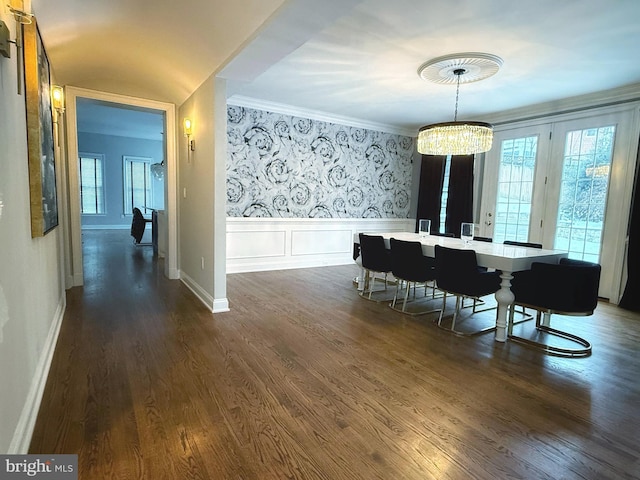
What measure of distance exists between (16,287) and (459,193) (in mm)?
6204

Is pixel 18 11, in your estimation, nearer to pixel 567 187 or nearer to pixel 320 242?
pixel 320 242

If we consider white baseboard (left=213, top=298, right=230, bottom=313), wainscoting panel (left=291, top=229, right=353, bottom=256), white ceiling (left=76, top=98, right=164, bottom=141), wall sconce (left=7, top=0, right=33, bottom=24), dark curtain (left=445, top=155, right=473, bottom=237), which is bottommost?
white baseboard (left=213, top=298, right=230, bottom=313)

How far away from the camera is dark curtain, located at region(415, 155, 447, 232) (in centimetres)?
671

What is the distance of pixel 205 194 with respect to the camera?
3793 mm

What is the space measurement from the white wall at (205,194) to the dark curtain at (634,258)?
482 centimetres

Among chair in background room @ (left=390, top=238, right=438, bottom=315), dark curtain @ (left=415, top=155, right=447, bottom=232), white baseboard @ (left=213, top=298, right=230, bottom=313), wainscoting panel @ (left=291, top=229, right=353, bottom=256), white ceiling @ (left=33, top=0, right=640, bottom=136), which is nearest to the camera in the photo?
white ceiling @ (left=33, top=0, right=640, bottom=136)

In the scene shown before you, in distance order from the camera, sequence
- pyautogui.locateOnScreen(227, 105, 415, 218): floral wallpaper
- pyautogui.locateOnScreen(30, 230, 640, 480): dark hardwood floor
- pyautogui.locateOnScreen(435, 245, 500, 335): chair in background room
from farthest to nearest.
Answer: pyautogui.locateOnScreen(227, 105, 415, 218): floral wallpaper < pyautogui.locateOnScreen(435, 245, 500, 335): chair in background room < pyautogui.locateOnScreen(30, 230, 640, 480): dark hardwood floor

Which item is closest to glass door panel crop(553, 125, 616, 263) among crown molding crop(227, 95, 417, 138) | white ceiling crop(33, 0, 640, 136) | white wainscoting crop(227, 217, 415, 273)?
white ceiling crop(33, 0, 640, 136)

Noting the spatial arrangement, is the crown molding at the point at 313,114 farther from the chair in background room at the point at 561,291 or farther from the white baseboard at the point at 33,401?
→ the chair in background room at the point at 561,291

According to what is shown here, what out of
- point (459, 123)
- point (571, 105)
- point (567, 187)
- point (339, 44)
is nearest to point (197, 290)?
point (339, 44)

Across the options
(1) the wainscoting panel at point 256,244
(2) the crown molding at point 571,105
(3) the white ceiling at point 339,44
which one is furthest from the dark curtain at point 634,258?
(1) the wainscoting panel at point 256,244

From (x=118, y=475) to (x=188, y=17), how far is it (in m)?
2.92

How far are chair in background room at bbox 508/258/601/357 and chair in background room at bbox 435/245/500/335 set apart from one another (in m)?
0.27

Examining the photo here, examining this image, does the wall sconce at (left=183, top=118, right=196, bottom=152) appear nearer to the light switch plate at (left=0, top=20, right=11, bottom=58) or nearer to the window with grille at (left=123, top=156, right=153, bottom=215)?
the light switch plate at (left=0, top=20, right=11, bottom=58)
